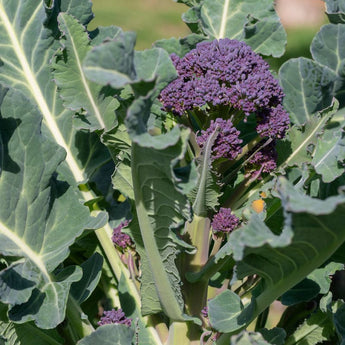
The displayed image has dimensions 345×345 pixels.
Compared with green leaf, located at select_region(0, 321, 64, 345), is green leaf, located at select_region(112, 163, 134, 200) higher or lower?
higher

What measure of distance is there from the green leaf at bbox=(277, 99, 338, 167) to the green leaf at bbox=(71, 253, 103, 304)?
494 mm

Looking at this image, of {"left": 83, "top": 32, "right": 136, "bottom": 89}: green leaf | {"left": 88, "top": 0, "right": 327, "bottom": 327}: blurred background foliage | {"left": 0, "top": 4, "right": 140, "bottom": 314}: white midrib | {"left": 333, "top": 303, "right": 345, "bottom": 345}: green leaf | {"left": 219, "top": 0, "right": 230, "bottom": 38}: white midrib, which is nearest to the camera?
{"left": 83, "top": 32, "right": 136, "bottom": 89}: green leaf

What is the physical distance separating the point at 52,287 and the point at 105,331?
0.49ft

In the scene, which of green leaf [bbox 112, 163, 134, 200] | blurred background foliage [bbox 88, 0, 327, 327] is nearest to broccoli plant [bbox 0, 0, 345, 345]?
green leaf [bbox 112, 163, 134, 200]

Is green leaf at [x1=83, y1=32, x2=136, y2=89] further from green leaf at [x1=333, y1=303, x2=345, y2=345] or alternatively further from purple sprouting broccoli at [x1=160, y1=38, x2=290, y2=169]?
green leaf at [x1=333, y1=303, x2=345, y2=345]

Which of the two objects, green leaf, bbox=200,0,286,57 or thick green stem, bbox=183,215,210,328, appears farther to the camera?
green leaf, bbox=200,0,286,57

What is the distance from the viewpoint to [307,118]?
154 centimetres

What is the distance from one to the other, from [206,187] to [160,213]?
141mm

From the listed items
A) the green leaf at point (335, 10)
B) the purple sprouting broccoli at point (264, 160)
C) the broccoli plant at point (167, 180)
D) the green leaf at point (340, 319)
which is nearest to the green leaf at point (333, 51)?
the broccoli plant at point (167, 180)

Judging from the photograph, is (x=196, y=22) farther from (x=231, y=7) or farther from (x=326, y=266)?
(x=326, y=266)

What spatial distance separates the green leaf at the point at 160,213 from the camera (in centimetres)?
105

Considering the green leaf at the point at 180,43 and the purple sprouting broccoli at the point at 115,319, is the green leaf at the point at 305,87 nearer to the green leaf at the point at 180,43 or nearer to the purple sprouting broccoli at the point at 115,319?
the green leaf at the point at 180,43

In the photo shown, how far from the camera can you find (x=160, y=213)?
1211mm

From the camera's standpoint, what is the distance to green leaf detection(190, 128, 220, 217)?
124 cm
